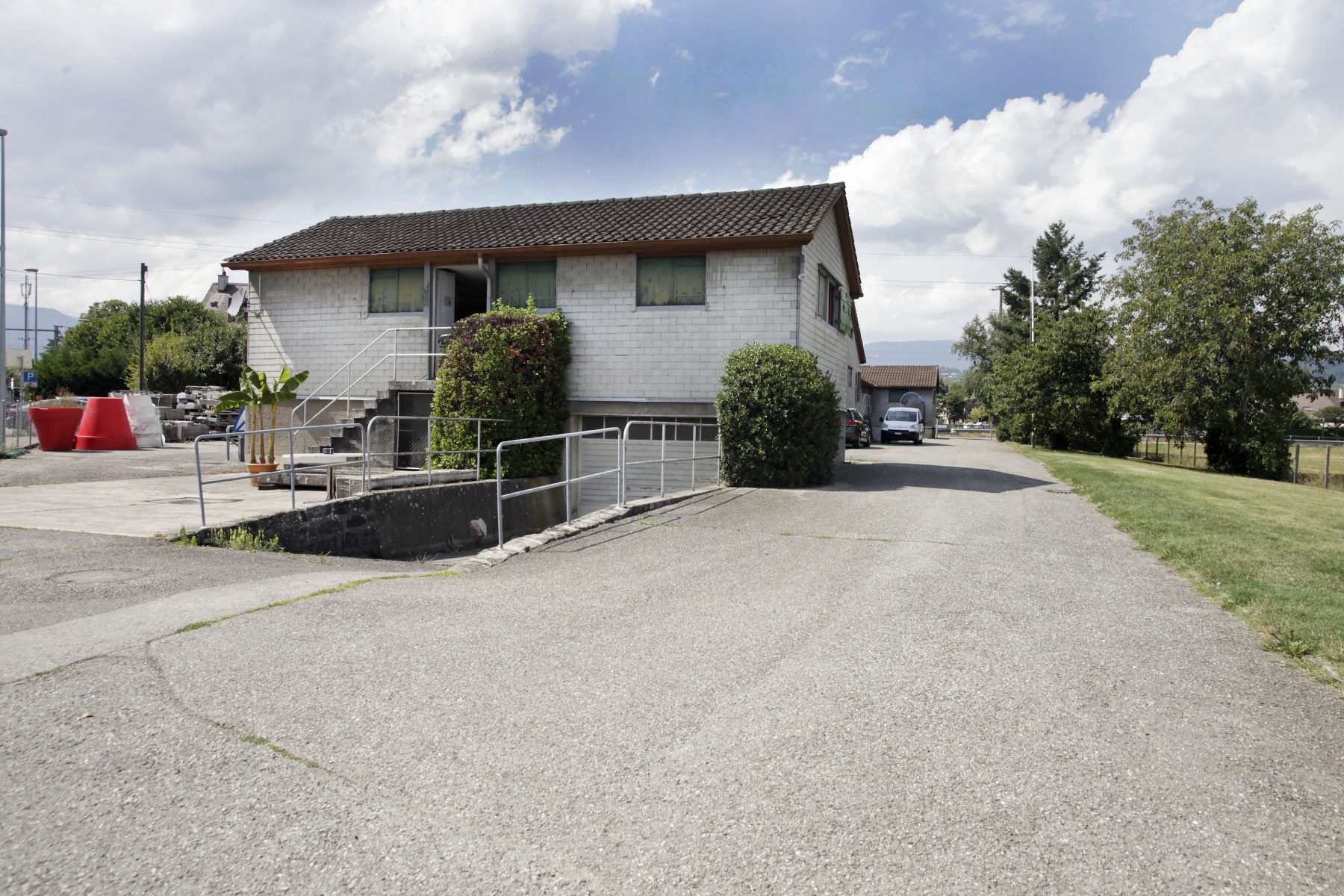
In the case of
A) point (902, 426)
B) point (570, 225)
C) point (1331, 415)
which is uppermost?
point (570, 225)

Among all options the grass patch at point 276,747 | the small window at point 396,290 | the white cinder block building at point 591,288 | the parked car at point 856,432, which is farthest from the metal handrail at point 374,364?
the parked car at point 856,432

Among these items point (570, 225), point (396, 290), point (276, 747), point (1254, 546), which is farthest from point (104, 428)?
point (1254, 546)

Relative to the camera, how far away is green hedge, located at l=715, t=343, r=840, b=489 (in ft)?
45.7

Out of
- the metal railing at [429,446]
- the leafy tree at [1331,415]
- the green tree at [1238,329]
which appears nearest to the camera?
the metal railing at [429,446]

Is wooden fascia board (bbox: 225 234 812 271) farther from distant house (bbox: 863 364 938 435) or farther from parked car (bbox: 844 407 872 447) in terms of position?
distant house (bbox: 863 364 938 435)

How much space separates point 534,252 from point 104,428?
14.0 metres

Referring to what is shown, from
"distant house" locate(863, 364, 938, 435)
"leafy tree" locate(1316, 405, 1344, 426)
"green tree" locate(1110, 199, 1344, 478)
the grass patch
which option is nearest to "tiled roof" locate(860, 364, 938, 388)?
"distant house" locate(863, 364, 938, 435)

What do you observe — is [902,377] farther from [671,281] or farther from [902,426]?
[671,281]

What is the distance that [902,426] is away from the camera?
1462 inches

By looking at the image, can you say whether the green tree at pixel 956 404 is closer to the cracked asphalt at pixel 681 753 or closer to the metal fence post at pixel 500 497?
the metal fence post at pixel 500 497

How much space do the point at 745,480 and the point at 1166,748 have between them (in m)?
10.7

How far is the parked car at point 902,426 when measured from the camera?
37031mm

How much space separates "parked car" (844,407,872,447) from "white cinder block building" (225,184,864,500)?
10116 mm

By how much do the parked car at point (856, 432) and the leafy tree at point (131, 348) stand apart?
104ft
